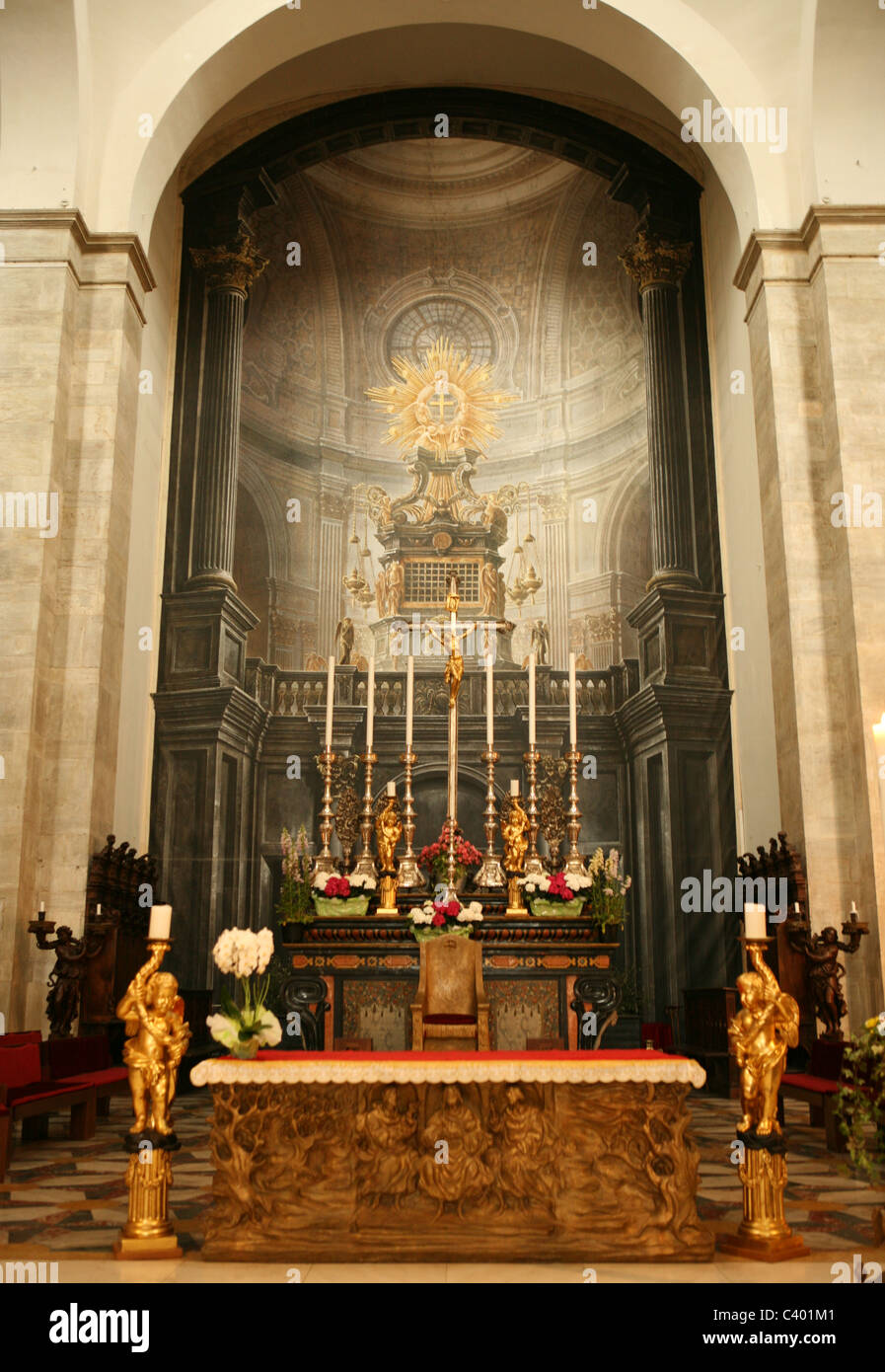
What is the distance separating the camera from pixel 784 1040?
4.62m

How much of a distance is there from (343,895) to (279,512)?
6073mm

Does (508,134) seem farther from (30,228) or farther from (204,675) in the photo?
(204,675)

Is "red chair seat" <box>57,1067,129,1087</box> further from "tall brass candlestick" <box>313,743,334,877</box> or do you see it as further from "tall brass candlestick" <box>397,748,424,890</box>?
"tall brass candlestick" <box>397,748,424,890</box>

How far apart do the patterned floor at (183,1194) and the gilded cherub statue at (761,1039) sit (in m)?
0.39

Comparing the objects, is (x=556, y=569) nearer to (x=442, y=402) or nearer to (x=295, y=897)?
(x=442, y=402)

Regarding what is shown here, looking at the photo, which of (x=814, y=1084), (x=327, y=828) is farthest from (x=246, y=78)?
(x=814, y=1084)

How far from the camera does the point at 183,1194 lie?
5656 mm

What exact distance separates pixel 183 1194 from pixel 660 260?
409 inches

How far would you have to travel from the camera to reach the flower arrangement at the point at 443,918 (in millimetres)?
7883

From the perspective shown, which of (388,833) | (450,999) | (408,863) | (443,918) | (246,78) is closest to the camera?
(450,999)

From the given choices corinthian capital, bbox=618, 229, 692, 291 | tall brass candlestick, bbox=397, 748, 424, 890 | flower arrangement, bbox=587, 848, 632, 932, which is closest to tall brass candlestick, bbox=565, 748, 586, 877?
flower arrangement, bbox=587, 848, 632, 932

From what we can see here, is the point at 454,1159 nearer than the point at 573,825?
Yes

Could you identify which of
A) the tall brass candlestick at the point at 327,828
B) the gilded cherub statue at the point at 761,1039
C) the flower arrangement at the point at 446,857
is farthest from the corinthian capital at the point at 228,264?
the gilded cherub statue at the point at 761,1039

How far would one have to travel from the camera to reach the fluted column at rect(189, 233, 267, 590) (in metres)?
12.0
